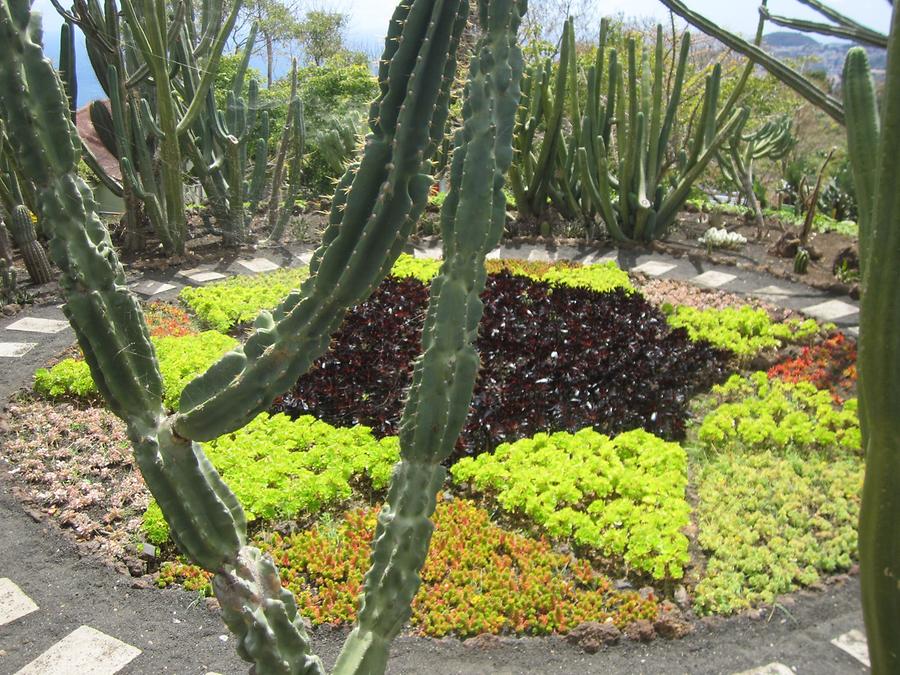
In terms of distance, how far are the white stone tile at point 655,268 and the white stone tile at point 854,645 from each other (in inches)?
205

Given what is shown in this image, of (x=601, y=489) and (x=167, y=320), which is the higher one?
(x=167, y=320)

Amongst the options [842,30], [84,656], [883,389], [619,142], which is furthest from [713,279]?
[883,389]

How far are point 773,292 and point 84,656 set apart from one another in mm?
6654

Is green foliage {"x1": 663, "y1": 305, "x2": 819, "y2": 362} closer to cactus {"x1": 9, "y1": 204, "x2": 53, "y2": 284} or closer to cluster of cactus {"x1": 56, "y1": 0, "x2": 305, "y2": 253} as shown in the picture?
cluster of cactus {"x1": 56, "y1": 0, "x2": 305, "y2": 253}

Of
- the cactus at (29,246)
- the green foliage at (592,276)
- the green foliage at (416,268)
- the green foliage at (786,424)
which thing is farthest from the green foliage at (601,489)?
the cactus at (29,246)

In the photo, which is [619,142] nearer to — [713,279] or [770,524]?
[713,279]

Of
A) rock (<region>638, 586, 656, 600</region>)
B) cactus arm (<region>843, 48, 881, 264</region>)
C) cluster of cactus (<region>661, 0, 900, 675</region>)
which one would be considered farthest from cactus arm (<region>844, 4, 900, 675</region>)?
rock (<region>638, 586, 656, 600</region>)

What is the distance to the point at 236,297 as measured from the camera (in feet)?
21.6

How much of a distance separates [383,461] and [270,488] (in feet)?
1.98

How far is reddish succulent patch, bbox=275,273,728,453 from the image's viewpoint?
446 cm

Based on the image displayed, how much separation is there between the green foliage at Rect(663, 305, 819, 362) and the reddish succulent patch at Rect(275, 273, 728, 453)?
24 centimetres

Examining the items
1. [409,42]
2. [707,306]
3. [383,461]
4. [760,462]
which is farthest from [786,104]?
[409,42]

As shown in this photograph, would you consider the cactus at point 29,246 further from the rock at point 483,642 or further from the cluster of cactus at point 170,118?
the rock at point 483,642

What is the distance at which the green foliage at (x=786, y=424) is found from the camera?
4.30m
